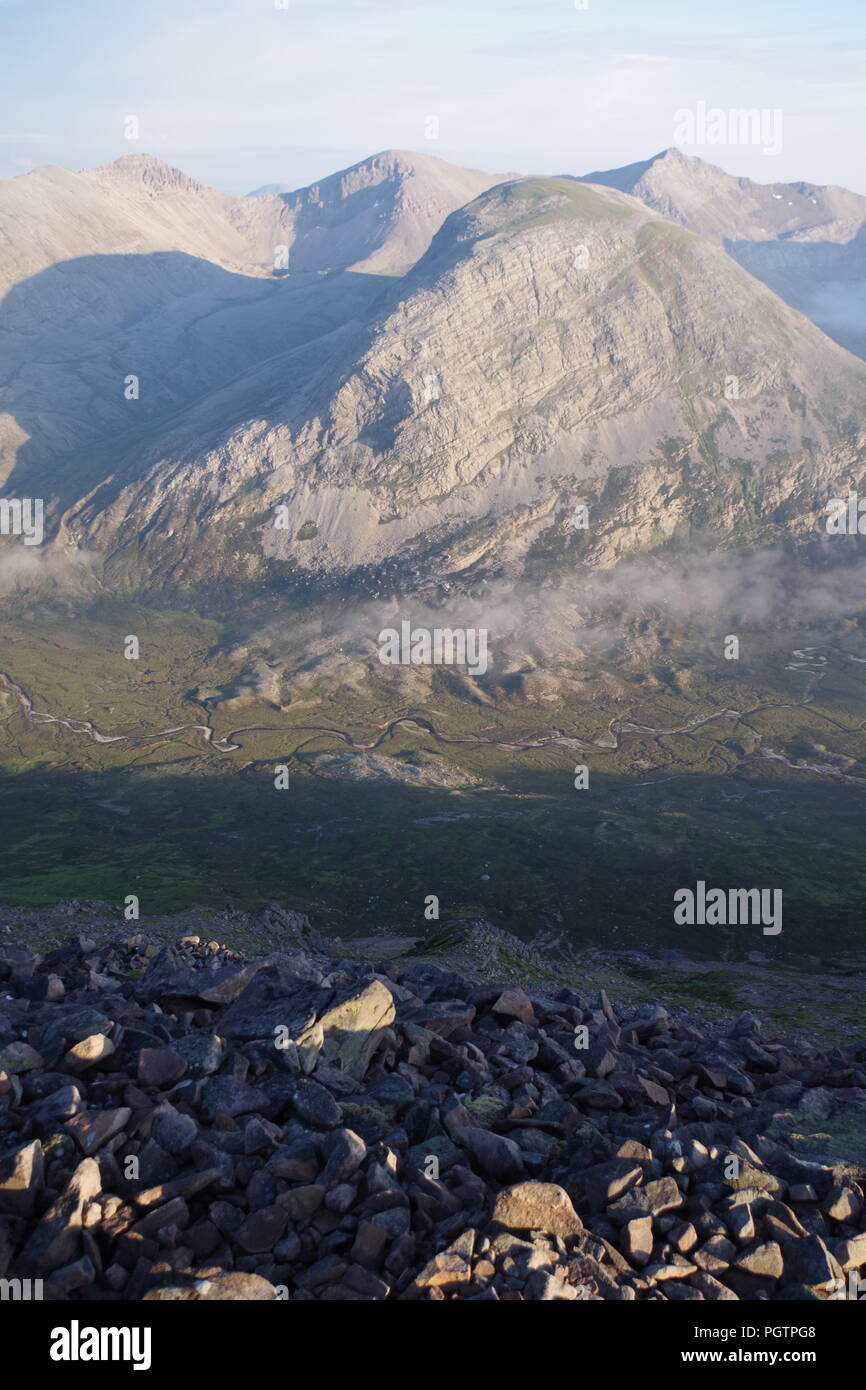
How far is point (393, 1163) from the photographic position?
2852 cm

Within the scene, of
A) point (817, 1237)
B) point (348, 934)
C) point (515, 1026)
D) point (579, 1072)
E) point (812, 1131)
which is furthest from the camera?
point (348, 934)

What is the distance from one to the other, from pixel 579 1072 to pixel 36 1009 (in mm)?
26175

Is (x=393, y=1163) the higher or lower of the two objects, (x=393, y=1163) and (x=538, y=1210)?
the higher

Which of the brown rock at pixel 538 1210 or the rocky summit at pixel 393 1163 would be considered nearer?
the rocky summit at pixel 393 1163

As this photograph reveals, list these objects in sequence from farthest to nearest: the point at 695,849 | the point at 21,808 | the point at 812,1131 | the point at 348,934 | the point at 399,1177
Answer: the point at 21,808 < the point at 695,849 < the point at 348,934 < the point at 812,1131 < the point at 399,1177

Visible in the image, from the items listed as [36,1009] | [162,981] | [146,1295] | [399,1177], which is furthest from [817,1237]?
[36,1009]

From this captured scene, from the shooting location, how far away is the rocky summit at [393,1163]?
82.1 feet

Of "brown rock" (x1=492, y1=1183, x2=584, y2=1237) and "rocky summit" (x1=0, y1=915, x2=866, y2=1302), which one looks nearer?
"rocky summit" (x1=0, y1=915, x2=866, y2=1302)

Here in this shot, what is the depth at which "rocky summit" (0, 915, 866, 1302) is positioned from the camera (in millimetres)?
25016

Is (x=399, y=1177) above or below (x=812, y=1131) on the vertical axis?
above

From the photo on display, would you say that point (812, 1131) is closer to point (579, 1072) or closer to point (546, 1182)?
point (579, 1072)

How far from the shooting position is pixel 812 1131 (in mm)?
35344
